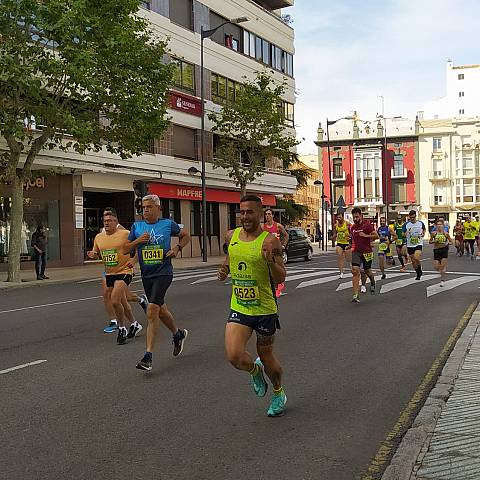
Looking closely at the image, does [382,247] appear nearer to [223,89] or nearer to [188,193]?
[188,193]

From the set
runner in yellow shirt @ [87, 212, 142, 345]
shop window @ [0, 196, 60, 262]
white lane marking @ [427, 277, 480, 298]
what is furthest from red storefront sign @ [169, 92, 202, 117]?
runner in yellow shirt @ [87, 212, 142, 345]

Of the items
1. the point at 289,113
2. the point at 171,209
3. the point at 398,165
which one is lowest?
the point at 171,209

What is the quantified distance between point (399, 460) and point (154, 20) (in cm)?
2980

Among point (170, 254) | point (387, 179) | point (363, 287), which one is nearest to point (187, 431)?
point (170, 254)

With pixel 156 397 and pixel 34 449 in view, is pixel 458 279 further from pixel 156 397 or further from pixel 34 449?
pixel 34 449

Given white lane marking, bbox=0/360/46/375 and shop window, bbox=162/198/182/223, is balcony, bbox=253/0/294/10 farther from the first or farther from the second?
white lane marking, bbox=0/360/46/375

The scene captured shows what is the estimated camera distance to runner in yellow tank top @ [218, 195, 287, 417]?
17.1 feet

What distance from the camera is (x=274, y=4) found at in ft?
147

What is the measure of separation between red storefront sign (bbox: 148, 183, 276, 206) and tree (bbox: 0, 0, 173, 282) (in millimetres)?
10556

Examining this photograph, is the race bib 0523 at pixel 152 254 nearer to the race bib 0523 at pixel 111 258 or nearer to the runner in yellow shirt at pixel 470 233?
the race bib 0523 at pixel 111 258

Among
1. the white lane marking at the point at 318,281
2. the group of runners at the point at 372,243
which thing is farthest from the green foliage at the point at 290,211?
the white lane marking at the point at 318,281

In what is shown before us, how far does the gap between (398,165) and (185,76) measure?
51.0 m

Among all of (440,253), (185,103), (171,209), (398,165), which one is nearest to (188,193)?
(171,209)

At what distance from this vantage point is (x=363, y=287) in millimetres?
14891
